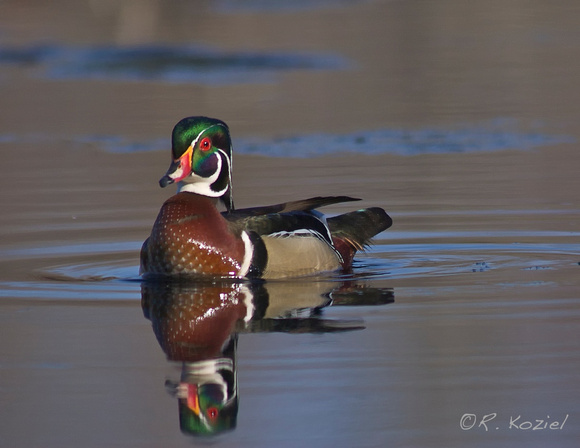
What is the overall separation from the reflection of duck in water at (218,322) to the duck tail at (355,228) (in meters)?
0.85

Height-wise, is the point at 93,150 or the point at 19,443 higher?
the point at 93,150

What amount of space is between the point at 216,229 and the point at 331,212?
2.92m

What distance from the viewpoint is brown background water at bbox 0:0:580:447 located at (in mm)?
5379

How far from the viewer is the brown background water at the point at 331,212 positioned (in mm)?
5379

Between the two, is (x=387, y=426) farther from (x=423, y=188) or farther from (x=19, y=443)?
(x=423, y=188)

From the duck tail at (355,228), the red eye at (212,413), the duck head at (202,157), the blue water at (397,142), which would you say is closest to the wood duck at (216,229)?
the duck head at (202,157)

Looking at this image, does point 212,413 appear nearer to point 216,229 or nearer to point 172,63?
point 216,229

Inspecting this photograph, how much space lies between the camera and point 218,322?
7027 millimetres

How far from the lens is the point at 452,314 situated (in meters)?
7.03

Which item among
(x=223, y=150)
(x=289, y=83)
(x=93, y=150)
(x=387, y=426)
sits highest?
(x=289, y=83)

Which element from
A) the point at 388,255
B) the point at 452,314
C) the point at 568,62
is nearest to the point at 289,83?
the point at 568,62

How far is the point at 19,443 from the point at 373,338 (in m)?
2.04

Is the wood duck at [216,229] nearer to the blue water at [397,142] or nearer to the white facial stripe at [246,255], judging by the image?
the white facial stripe at [246,255]

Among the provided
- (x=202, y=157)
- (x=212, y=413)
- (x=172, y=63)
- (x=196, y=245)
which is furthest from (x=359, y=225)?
(x=172, y=63)
